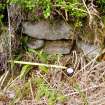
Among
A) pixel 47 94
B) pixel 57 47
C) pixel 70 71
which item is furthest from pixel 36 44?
pixel 47 94

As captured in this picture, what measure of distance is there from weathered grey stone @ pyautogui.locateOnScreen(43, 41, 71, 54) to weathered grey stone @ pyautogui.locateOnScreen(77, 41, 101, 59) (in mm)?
109

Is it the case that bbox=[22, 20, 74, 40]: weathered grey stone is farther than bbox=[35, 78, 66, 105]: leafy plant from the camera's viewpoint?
Yes

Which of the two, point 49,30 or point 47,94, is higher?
point 49,30

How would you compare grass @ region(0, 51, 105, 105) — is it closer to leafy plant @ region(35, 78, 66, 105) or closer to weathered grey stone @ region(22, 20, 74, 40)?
leafy plant @ region(35, 78, 66, 105)

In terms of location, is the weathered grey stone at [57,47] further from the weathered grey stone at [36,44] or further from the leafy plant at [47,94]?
the leafy plant at [47,94]

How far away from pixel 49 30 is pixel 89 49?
0.38 m

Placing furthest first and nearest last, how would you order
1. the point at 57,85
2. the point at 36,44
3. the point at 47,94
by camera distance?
the point at 36,44
the point at 57,85
the point at 47,94

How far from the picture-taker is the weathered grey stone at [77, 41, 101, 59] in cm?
275

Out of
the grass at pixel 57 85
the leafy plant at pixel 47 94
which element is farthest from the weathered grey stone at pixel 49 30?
the leafy plant at pixel 47 94

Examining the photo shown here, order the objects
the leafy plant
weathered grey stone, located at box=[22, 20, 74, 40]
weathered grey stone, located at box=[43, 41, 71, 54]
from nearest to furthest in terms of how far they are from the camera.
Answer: the leafy plant → weathered grey stone, located at box=[22, 20, 74, 40] → weathered grey stone, located at box=[43, 41, 71, 54]

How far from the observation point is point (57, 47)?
2859 mm

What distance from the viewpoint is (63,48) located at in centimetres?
284

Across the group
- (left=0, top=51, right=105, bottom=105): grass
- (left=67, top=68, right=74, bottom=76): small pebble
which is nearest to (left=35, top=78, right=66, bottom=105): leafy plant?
(left=0, top=51, right=105, bottom=105): grass

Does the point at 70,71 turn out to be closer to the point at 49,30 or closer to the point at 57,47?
the point at 57,47
